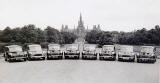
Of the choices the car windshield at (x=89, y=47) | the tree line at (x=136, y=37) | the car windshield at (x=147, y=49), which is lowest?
the car windshield at (x=147, y=49)

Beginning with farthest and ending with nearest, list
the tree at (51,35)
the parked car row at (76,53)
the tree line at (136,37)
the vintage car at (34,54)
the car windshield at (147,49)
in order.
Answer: the tree at (51,35)
the tree line at (136,37)
the car windshield at (147,49)
the vintage car at (34,54)
the parked car row at (76,53)

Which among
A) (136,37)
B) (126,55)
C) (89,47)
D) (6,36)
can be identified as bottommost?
(126,55)

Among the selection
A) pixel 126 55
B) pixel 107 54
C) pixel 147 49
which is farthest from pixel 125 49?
pixel 147 49

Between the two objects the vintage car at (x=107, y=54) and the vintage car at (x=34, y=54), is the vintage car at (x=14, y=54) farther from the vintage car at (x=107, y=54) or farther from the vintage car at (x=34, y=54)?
the vintage car at (x=107, y=54)

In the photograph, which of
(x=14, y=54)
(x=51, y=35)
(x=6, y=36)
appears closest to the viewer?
(x=14, y=54)

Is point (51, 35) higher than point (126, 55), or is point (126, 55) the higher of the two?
point (51, 35)

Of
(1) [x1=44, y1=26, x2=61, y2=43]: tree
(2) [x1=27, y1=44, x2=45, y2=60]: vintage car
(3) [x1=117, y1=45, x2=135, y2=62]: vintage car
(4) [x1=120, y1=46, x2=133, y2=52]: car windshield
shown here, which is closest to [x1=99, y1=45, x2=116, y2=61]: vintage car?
(3) [x1=117, y1=45, x2=135, y2=62]: vintage car

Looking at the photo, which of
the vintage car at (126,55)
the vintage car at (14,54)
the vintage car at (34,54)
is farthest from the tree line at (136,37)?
the vintage car at (14,54)

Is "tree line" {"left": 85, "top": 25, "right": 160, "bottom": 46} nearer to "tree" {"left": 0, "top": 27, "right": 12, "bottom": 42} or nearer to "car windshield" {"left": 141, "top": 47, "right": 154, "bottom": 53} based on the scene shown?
"car windshield" {"left": 141, "top": 47, "right": 154, "bottom": 53}

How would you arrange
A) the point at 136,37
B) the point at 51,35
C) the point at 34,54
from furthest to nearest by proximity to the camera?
the point at 51,35
the point at 136,37
the point at 34,54

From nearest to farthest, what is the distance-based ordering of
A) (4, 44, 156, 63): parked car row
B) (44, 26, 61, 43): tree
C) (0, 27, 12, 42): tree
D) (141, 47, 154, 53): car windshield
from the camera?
(4, 44, 156, 63): parked car row, (141, 47, 154, 53): car windshield, (0, 27, 12, 42): tree, (44, 26, 61, 43): tree

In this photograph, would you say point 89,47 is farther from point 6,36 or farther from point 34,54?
point 6,36

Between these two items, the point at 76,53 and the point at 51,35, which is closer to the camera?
the point at 76,53
